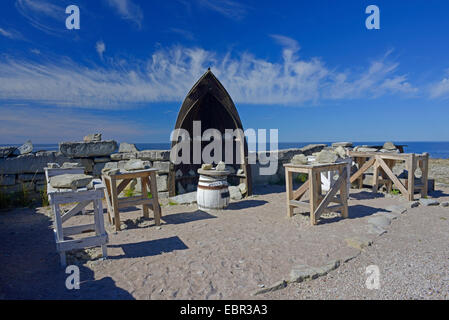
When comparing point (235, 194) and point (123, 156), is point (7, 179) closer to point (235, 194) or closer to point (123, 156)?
point (123, 156)

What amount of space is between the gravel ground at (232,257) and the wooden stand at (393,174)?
3.49 feet

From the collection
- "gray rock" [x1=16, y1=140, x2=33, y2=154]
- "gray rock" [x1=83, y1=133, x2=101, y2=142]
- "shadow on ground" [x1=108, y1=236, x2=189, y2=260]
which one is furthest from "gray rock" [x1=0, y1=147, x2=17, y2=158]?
"shadow on ground" [x1=108, y1=236, x2=189, y2=260]

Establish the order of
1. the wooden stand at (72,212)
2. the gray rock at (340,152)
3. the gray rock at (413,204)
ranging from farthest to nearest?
the gray rock at (340,152), the gray rock at (413,204), the wooden stand at (72,212)

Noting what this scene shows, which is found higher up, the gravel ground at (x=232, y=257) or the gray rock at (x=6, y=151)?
the gray rock at (x=6, y=151)

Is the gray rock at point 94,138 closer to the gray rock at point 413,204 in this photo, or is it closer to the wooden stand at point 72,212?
the wooden stand at point 72,212

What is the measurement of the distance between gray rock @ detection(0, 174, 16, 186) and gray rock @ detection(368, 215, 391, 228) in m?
8.27

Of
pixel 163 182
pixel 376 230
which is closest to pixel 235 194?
pixel 163 182

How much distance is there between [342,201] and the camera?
217 inches

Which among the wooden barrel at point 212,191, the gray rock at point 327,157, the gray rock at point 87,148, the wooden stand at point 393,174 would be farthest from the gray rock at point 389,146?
the gray rock at point 87,148

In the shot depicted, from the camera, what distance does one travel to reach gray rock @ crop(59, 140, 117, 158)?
7609 mm

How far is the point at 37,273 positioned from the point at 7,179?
4905 millimetres

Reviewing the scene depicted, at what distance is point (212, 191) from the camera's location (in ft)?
21.0

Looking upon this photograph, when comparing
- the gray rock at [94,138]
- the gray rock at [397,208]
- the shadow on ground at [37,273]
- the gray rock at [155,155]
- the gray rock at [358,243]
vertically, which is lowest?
the shadow on ground at [37,273]

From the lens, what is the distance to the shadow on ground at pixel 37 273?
9.48 ft
